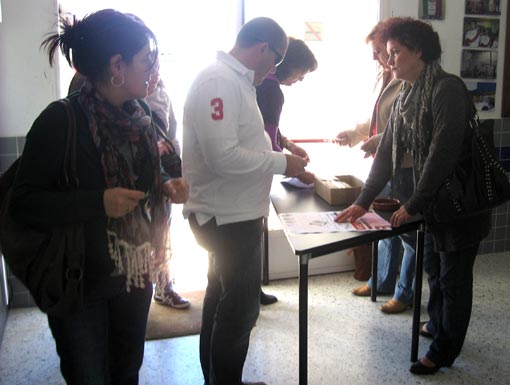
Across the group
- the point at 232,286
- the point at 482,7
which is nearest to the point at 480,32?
the point at 482,7

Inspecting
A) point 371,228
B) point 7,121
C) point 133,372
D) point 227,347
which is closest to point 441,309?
point 371,228

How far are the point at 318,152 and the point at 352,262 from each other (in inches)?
29.9

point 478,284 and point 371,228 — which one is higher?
point 371,228

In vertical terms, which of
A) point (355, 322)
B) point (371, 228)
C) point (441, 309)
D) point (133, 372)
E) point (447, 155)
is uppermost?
point (447, 155)

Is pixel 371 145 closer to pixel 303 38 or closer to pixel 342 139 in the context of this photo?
pixel 342 139

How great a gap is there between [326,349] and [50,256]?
1505mm

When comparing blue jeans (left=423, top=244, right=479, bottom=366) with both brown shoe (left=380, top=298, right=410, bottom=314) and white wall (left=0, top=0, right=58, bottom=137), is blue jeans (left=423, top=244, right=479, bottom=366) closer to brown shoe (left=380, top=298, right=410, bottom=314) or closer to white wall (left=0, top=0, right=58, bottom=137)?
brown shoe (left=380, top=298, right=410, bottom=314)

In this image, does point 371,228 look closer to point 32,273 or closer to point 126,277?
point 126,277

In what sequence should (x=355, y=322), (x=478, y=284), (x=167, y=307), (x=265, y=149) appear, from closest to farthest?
(x=265, y=149) < (x=355, y=322) < (x=167, y=307) < (x=478, y=284)

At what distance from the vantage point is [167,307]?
2598 mm

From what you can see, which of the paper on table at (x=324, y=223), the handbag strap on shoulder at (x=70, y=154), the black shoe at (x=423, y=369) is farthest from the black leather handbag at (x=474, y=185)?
the handbag strap on shoulder at (x=70, y=154)

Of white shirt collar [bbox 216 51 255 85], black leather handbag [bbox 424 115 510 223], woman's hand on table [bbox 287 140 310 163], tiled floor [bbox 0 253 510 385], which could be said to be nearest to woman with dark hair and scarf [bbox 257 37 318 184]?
woman's hand on table [bbox 287 140 310 163]

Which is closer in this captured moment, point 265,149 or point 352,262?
point 265,149

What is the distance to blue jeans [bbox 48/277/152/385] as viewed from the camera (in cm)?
110
